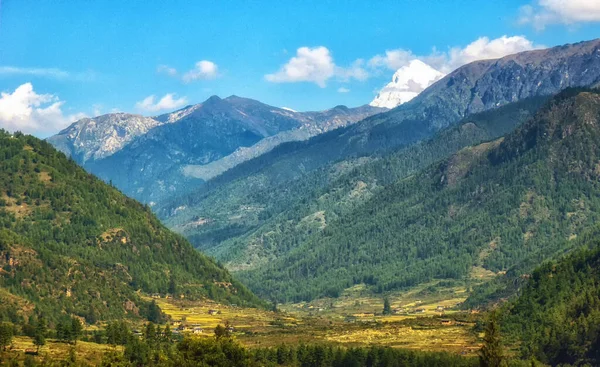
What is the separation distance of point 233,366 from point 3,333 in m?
49.2

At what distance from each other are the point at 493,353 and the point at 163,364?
227 feet

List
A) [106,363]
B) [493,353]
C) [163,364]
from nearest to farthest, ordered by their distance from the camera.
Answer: [493,353], [106,363], [163,364]

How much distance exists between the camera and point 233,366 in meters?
196

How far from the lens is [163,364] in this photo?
629 feet

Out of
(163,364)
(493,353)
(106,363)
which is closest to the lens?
(493,353)

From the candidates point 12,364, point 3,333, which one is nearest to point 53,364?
point 12,364

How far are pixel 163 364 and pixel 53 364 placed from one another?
21625mm

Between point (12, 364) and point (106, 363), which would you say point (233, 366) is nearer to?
point (106, 363)

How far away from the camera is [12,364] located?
184 meters

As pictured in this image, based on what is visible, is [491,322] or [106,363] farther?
[106,363]

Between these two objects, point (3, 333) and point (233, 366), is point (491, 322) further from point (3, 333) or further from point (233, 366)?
point (3, 333)

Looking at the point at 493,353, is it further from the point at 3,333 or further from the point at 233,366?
the point at 3,333

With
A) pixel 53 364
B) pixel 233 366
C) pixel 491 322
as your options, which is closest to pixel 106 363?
pixel 53 364

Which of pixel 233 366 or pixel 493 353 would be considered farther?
pixel 233 366
